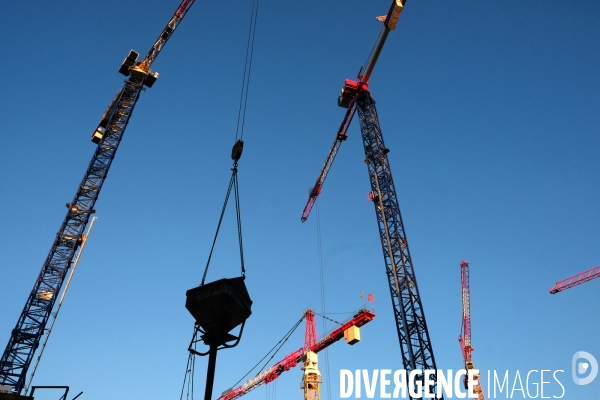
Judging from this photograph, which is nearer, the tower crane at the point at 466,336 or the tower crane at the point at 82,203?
the tower crane at the point at 82,203

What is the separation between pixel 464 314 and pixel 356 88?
163 ft

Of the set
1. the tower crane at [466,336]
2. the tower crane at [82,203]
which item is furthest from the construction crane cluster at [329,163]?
the tower crane at [466,336]

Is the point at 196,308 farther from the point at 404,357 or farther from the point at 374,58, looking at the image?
the point at 374,58

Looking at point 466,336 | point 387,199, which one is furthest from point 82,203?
point 466,336

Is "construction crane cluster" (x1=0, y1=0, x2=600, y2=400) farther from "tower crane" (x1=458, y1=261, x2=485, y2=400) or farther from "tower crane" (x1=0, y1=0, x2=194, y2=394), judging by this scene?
"tower crane" (x1=458, y1=261, x2=485, y2=400)

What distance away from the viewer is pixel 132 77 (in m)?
50.7

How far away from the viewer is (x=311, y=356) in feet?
216

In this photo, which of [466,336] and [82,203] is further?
[466,336]

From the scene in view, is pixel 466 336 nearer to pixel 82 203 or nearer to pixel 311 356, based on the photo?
pixel 311 356

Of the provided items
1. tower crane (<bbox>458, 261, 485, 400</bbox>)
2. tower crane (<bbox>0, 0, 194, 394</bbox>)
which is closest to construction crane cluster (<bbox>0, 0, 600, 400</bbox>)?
tower crane (<bbox>0, 0, 194, 394</bbox>)

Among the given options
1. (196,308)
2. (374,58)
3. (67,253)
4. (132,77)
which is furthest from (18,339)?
(374,58)

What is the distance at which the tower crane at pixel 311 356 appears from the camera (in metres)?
59.5

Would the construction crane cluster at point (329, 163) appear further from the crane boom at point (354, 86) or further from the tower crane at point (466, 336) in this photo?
the tower crane at point (466, 336)

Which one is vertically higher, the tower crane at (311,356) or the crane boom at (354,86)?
the crane boom at (354,86)
